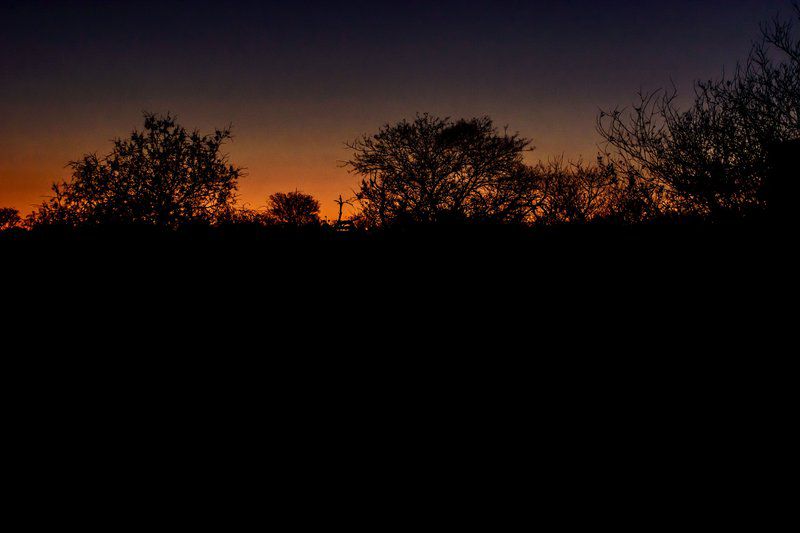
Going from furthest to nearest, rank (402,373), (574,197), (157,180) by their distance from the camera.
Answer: (157,180), (574,197), (402,373)

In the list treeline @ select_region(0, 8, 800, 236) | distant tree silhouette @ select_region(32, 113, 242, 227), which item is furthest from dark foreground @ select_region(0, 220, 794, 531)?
distant tree silhouette @ select_region(32, 113, 242, 227)

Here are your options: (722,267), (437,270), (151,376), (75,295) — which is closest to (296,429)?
(151,376)

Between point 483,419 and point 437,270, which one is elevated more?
point 437,270

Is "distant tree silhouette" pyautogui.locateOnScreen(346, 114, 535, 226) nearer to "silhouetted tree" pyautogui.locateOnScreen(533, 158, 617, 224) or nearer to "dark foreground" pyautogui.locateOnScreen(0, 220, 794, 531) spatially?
"silhouetted tree" pyautogui.locateOnScreen(533, 158, 617, 224)

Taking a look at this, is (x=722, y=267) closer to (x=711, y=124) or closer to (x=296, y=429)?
(x=296, y=429)

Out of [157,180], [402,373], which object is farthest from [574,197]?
[157,180]

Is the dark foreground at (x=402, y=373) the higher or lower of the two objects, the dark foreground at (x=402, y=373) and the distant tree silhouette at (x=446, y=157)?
the lower

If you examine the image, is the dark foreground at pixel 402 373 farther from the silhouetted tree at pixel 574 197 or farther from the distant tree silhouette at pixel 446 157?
the distant tree silhouette at pixel 446 157

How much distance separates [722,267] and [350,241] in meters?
3.43

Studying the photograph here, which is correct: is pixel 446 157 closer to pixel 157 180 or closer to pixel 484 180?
pixel 484 180

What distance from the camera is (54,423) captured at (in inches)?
111

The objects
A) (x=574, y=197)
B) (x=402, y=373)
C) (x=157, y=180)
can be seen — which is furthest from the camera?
(x=157, y=180)

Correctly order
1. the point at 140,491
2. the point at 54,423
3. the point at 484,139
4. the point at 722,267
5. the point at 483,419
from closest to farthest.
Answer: the point at 140,491, the point at 54,423, the point at 483,419, the point at 722,267, the point at 484,139

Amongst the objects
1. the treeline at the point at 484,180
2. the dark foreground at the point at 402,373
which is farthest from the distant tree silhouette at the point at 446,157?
the dark foreground at the point at 402,373
